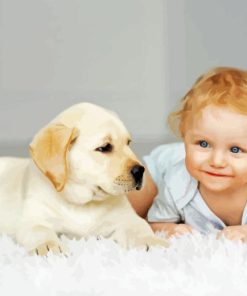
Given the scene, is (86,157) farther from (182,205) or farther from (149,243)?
(182,205)

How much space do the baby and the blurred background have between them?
3.96ft

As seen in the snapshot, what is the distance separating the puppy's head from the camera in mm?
1395

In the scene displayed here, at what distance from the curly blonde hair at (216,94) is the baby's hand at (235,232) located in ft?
0.79

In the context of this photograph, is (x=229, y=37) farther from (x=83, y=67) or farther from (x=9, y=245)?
(x=9, y=245)

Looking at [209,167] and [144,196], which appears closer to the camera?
[209,167]

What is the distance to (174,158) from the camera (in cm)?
190

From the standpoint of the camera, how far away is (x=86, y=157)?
141 centimetres

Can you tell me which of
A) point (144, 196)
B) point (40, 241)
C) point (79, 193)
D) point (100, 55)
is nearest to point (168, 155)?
point (144, 196)

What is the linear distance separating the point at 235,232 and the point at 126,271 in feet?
1.28

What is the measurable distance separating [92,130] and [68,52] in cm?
161

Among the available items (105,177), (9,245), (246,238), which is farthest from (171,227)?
(9,245)

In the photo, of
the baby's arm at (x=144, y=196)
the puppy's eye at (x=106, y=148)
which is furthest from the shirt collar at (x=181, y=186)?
the puppy's eye at (x=106, y=148)

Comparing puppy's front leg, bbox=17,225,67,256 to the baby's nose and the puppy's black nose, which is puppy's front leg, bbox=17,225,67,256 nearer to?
the puppy's black nose

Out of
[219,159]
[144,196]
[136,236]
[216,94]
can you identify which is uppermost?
[216,94]
